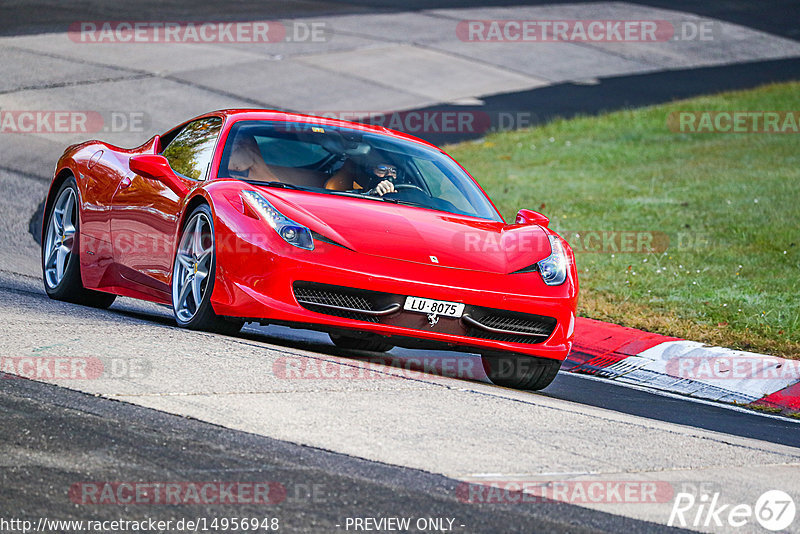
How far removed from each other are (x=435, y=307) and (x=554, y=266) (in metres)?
0.92

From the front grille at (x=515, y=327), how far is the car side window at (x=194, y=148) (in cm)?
201

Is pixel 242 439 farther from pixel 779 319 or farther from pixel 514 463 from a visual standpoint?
pixel 779 319

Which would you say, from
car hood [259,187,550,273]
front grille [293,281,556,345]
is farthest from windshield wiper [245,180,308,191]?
front grille [293,281,556,345]

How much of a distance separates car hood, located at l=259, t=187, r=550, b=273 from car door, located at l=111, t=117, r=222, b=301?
Answer: 787 millimetres

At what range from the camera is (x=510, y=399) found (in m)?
6.15

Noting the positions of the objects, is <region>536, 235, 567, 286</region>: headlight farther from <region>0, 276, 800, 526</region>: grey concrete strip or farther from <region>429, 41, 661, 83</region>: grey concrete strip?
<region>429, 41, 661, 83</region>: grey concrete strip

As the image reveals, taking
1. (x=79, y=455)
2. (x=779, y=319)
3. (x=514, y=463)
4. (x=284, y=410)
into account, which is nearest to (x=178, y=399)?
(x=284, y=410)

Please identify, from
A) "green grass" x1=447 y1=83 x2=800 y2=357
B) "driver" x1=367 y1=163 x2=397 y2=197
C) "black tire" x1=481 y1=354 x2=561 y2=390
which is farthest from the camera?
"green grass" x1=447 y1=83 x2=800 y2=357

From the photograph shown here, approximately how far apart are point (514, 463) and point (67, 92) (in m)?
14.6

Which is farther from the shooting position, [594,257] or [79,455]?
[594,257]

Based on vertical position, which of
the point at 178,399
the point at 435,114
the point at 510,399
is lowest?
the point at 435,114

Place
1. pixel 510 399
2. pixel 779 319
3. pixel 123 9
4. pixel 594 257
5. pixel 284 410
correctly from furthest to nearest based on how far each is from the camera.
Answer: pixel 123 9 → pixel 594 257 → pixel 779 319 → pixel 510 399 → pixel 284 410

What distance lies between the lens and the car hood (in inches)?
258

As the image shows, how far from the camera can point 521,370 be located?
7.22 meters
